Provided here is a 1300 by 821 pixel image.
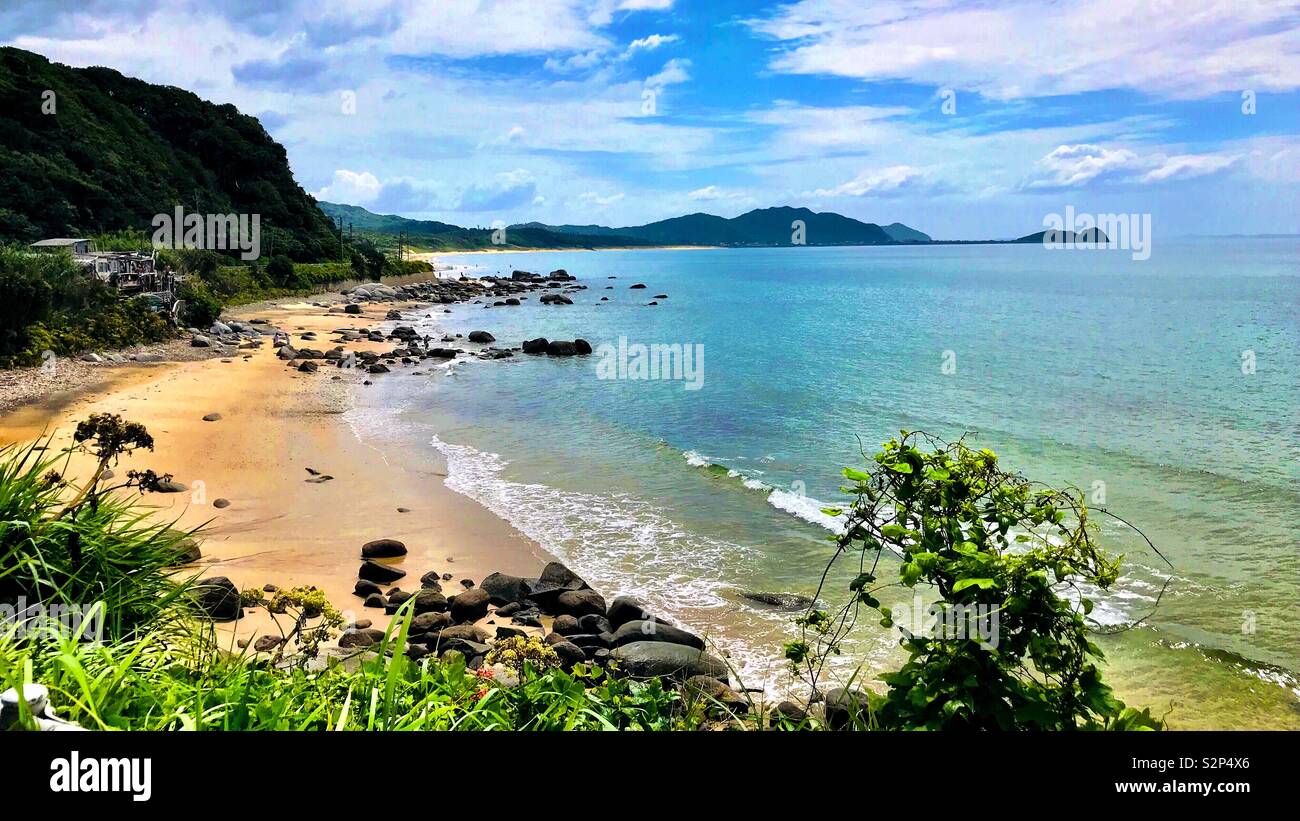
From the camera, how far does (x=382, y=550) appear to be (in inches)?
554

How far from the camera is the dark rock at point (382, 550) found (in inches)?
552

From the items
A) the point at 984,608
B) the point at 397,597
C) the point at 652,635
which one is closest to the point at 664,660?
the point at 652,635

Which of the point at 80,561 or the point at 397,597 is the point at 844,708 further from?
the point at 397,597

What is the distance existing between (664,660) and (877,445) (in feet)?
52.3

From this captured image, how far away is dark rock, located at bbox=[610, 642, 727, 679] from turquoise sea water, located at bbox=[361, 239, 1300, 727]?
73 centimetres

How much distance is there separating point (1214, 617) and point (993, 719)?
11832 millimetres

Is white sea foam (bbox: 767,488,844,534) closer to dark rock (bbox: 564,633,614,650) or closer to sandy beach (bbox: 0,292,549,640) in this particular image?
sandy beach (bbox: 0,292,549,640)

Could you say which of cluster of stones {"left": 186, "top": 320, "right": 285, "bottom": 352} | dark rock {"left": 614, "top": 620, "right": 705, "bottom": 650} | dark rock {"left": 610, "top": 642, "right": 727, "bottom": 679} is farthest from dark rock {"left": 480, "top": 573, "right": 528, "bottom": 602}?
cluster of stones {"left": 186, "top": 320, "right": 285, "bottom": 352}

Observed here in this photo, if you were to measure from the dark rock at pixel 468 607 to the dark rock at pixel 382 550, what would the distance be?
262 centimetres

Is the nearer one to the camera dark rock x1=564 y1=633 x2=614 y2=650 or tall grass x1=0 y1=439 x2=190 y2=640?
tall grass x1=0 y1=439 x2=190 y2=640

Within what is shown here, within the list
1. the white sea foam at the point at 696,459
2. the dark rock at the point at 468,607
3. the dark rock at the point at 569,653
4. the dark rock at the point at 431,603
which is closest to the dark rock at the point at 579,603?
the dark rock at the point at 468,607

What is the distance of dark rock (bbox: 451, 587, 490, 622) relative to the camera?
1175 centimetres
